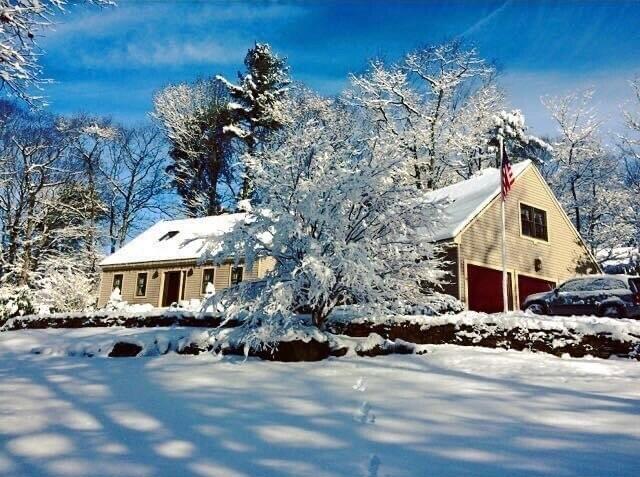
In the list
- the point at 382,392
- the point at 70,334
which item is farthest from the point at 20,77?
the point at 382,392

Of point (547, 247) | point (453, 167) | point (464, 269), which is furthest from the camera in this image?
point (453, 167)

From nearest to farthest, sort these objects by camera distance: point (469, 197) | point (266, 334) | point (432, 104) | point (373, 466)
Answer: point (373, 466) → point (266, 334) → point (469, 197) → point (432, 104)

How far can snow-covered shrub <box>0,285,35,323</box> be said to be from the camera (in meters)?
17.1

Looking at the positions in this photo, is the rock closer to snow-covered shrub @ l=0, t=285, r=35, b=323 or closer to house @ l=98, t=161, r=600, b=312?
house @ l=98, t=161, r=600, b=312

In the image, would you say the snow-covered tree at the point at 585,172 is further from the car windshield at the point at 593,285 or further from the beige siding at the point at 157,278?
the beige siding at the point at 157,278

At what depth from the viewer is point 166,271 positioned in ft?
78.8

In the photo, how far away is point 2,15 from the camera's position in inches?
318

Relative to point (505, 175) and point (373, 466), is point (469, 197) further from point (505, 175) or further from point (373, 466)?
point (373, 466)

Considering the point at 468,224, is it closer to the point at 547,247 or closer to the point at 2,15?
the point at 547,247

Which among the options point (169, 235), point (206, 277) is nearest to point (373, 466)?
point (206, 277)

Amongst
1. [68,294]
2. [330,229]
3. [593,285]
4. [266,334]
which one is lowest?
[266,334]

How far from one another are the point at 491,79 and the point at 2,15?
2883 cm

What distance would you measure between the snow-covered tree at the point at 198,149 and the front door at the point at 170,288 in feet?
30.6

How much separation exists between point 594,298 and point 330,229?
31.6 ft
